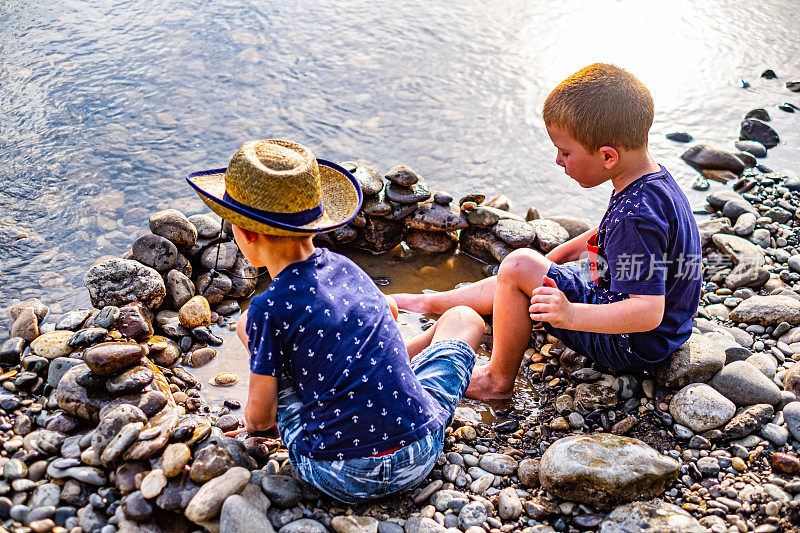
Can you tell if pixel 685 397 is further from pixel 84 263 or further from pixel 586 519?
pixel 84 263

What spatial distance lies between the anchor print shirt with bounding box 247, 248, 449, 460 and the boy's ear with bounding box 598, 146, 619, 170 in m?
1.22

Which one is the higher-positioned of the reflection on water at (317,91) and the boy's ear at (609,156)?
the boy's ear at (609,156)

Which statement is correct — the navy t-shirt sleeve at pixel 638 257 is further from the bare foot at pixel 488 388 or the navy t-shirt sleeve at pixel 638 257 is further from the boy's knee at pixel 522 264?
the bare foot at pixel 488 388

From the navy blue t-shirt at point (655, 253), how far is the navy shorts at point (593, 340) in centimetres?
5

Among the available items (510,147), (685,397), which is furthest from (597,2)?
(685,397)

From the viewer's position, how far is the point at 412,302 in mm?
4180

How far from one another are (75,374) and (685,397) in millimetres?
2711

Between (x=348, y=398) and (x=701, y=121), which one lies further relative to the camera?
(x=701, y=121)

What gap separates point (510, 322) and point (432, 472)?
86 cm

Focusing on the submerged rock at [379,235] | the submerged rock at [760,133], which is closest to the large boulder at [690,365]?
the submerged rock at [379,235]

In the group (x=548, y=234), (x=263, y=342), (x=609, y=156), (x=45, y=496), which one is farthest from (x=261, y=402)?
(x=548, y=234)

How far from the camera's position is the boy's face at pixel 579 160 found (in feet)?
9.81

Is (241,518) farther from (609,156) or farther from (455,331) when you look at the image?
(609,156)

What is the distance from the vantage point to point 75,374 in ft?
9.86
